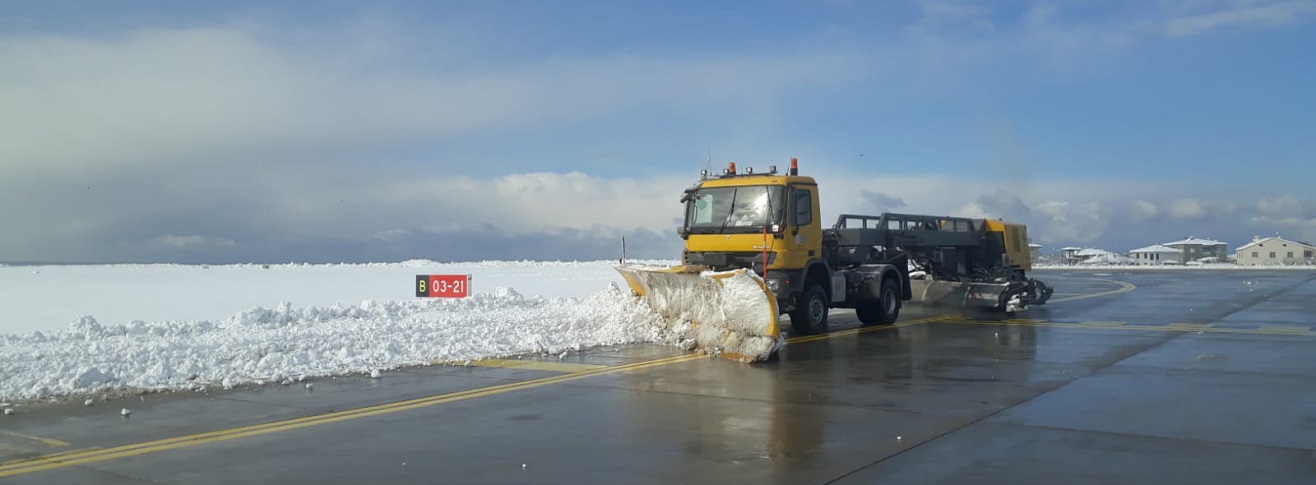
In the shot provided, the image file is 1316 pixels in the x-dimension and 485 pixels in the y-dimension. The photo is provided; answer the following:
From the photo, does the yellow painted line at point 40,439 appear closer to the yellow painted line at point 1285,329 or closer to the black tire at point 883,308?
the black tire at point 883,308

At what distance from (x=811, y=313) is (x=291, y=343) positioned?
892 cm

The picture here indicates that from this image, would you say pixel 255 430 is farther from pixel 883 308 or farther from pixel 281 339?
pixel 883 308

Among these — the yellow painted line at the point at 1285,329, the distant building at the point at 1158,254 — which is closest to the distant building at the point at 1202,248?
the distant building at the point at 1158,254

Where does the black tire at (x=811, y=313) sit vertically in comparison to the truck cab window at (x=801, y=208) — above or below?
below

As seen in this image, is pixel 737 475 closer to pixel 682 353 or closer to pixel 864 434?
pixel 864 434

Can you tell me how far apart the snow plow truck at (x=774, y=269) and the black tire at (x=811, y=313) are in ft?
0.06

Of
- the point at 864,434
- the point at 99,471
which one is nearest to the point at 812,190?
the point at 864,434

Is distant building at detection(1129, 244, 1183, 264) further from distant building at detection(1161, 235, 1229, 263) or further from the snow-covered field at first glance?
the snow-covered field

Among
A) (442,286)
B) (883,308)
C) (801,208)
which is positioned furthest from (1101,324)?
(442,286)

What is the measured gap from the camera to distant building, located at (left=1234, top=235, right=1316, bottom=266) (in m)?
122

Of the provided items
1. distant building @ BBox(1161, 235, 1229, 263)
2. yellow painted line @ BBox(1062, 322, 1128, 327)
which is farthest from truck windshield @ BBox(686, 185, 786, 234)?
distant building @ BBox(1161, 235, 1229, 263)

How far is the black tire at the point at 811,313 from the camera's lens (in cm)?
1736

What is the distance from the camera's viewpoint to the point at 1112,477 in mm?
6711

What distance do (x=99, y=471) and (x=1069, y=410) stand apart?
8644mm
